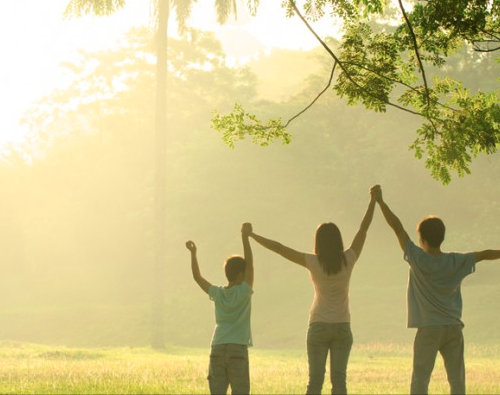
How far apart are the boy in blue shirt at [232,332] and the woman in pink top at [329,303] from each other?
0.41 metres

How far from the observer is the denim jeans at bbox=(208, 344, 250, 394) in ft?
26.5

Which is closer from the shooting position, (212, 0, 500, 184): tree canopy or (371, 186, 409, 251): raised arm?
(371, 186, 409, 251): raised arm

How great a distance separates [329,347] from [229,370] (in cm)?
92

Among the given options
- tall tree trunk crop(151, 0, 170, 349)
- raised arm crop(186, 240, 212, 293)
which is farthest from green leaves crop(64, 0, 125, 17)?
raised arm crop(186, 240, 212, 293)

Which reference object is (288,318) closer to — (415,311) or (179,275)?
(179,275)

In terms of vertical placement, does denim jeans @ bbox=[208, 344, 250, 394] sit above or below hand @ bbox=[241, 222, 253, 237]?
below

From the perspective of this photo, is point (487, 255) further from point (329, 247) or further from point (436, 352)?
point (329, 247)

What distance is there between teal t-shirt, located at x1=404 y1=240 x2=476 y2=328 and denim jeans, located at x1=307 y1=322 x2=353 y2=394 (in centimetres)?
64

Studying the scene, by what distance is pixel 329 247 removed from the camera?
8.18 m

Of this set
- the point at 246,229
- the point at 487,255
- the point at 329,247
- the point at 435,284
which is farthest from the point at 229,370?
the point at 487,255

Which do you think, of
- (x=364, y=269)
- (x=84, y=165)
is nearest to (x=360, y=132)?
(x=364, y=269)

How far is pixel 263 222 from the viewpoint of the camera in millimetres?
49000

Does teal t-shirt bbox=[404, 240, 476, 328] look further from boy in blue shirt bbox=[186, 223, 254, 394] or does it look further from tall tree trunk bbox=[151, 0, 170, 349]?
→ tall tree trunk bbox=[151, 0, 170, 349]

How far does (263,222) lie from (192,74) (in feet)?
52.6
